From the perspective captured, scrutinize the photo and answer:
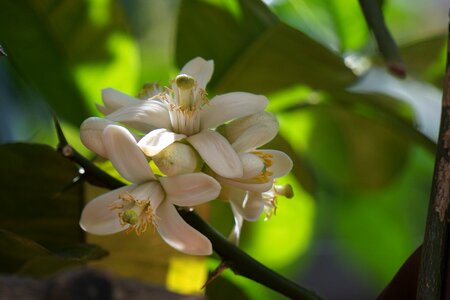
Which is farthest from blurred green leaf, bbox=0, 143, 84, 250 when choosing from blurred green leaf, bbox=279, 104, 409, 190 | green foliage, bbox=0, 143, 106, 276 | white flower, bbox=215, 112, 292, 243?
blurred green leaf, bbox=279, 104, 409, 190

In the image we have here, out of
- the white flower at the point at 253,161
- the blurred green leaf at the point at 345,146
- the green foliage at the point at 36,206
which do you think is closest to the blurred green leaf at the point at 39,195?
the green foliage at the point at 36,206

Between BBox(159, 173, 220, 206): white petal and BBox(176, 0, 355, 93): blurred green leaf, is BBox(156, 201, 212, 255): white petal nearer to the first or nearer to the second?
BBox(159, 173, 220, 206): white petal

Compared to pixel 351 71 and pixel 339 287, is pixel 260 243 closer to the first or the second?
pixel 351 71

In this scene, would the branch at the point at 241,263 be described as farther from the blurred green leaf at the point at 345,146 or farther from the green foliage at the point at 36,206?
the blurred green leaf at the point at 345,146

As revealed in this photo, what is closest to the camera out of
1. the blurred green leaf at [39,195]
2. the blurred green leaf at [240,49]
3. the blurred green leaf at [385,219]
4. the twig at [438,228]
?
the twig at [438,228]

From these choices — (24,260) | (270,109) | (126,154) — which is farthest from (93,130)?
(270,109)

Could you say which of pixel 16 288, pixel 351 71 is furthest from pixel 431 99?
pixel 16 288

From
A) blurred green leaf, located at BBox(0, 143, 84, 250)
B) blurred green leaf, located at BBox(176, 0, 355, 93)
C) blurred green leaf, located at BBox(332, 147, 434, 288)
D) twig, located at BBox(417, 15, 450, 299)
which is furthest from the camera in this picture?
blurred green leaf, located at BBox(332, 147, 434, 288)
